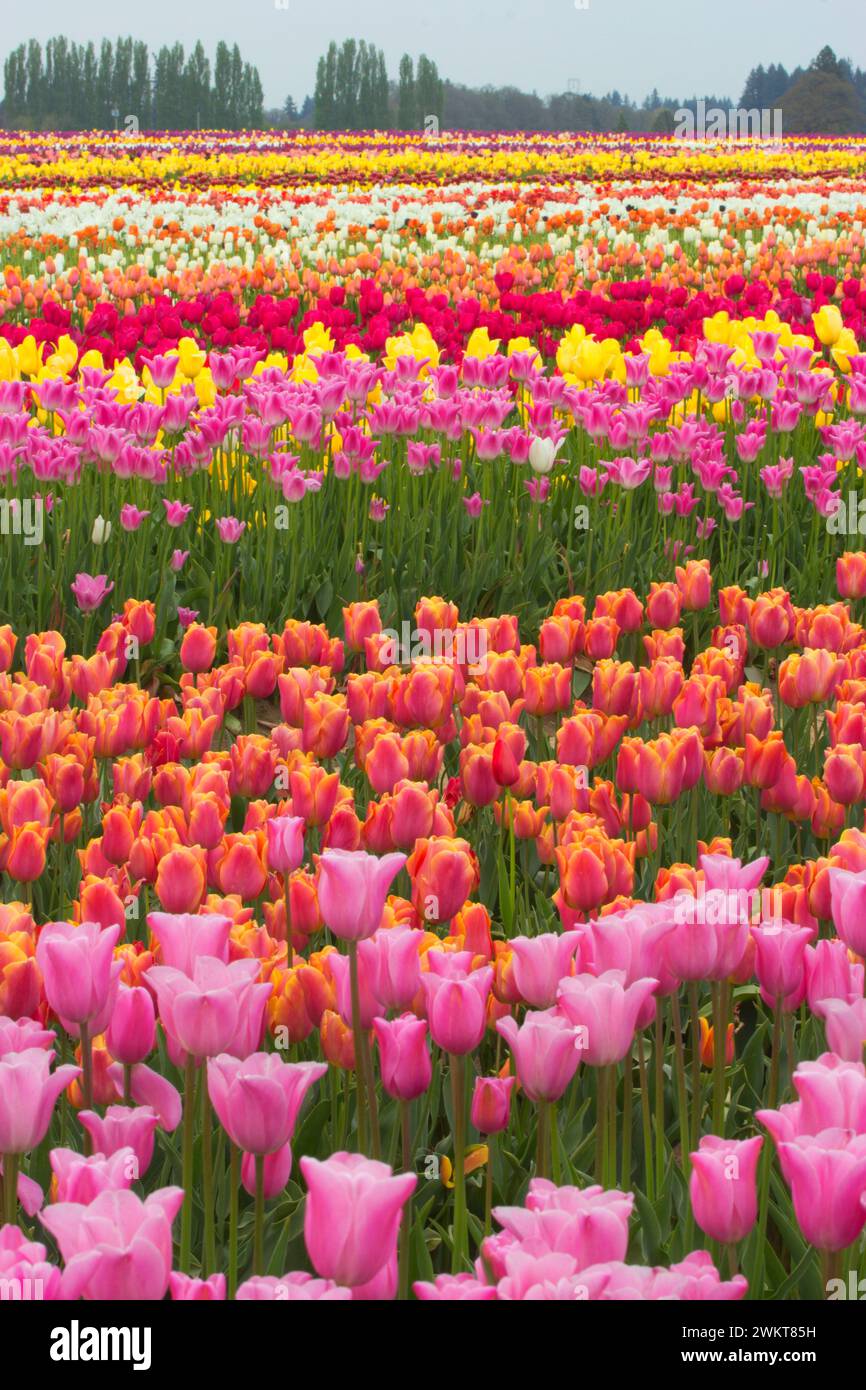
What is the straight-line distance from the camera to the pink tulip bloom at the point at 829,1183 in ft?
4.83

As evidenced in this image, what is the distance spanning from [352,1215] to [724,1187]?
0.47 m

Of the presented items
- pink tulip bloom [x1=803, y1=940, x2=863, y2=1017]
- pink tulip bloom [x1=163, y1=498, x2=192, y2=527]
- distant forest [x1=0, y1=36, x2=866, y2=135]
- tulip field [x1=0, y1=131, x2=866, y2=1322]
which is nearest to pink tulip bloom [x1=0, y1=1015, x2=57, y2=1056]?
tulip field [x1=0, y1=131, x2=866, y2=1322]

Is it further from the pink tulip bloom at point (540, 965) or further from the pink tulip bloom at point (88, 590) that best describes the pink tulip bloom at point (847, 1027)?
the pink tulip bloom at point (88, 590)

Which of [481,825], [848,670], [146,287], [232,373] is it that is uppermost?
[146,287]

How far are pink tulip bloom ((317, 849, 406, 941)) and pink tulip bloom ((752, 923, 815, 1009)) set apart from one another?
488 millimetres

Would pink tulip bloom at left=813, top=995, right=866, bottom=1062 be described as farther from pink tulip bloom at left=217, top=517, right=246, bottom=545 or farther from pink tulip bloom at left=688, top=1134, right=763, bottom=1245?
pink tulip bloom at left=217, top=517, right=246, bottom=545

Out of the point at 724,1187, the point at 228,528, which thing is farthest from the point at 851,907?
the point at 228,528

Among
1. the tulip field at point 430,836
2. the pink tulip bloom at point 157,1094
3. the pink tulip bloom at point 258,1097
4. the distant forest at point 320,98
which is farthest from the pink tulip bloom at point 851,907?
the distant forest at point 320,98

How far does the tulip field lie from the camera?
166 cm
